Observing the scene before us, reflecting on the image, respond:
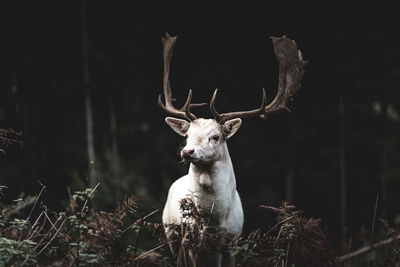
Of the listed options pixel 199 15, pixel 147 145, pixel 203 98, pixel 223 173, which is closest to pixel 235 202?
pixel 223 173

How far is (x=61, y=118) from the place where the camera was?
1255 cm

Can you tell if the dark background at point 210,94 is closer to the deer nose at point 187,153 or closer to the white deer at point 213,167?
the white deer at point 213,167

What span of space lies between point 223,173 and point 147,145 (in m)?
9.05

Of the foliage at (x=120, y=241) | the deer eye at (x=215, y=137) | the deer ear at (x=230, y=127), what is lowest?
the foliage at (x=120, y=241)

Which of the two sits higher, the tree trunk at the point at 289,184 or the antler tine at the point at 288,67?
the antler tine at the point at 288,67

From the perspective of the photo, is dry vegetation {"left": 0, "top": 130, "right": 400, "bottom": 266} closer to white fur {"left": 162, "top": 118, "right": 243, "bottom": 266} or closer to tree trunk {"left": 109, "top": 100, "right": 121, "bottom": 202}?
white fur {"left": 162, "top": 118, "right": 243, "bottom": 266}

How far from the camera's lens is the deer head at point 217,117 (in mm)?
5008

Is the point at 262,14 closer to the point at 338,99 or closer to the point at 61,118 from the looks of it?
the point at 338,99

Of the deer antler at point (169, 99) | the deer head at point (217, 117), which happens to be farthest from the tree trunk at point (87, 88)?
the deer head at point (217, 117)

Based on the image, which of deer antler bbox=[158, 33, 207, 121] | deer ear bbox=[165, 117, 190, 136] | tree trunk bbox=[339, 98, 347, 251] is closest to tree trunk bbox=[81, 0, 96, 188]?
tree trunk bbox=[339, 98, 347, 251]

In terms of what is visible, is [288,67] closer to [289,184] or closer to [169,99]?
[169,99]

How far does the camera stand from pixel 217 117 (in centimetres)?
539

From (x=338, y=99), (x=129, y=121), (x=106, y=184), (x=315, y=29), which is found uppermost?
(x=315, y=29)

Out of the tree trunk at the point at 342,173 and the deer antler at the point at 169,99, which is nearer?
the deer antler at the point at 169,99
